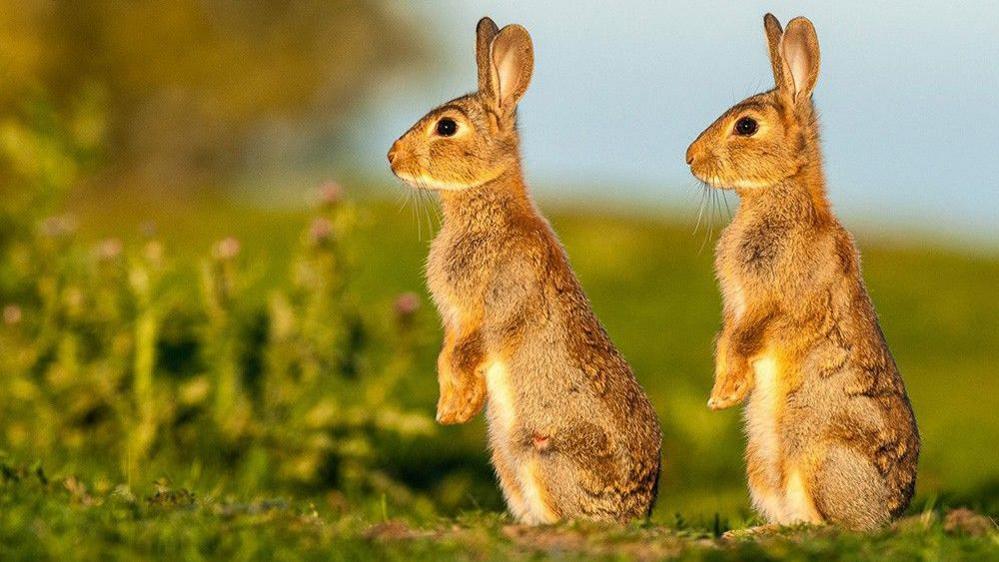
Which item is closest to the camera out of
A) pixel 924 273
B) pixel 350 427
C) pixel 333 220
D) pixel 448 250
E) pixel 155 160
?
pixel 448 250

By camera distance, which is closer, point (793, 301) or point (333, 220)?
point (793, 301)

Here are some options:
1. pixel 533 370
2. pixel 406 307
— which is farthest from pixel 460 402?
pixel 406 307

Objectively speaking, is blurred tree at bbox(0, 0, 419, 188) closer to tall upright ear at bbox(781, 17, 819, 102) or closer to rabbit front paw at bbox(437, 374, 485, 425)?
rabbit front paw at bbox(437, 374, 485, 425)

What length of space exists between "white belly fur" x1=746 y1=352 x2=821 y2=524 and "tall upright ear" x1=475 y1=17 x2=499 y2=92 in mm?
2026

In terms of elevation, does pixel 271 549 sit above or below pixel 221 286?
below

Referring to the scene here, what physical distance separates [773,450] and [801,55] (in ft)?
6.38

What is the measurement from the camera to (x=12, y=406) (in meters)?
10.4

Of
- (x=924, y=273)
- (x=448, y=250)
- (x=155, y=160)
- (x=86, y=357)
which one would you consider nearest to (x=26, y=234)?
(x=86, y=357)

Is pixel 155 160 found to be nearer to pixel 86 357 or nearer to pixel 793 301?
pixel 86 357

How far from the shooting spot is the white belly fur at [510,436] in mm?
6219

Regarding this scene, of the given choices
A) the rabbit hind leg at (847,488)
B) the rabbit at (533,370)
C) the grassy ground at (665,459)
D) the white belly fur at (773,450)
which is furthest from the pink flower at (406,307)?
the rabbit hind leg at (847,488)

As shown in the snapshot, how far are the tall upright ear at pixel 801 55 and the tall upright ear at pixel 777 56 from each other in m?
0.03

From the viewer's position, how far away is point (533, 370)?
6215mm

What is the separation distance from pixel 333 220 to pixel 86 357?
8.15 ft
